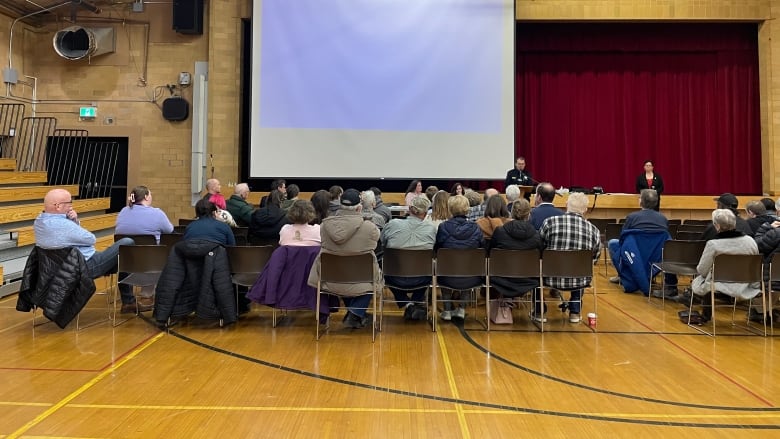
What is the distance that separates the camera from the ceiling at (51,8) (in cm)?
1012

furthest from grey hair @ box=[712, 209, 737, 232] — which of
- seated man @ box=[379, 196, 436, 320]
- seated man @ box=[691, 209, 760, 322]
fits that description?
seated man @ box=[379, 196, 436, 320]

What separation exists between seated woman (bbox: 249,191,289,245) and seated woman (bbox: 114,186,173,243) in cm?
89

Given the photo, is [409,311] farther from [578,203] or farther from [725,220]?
[725,220]

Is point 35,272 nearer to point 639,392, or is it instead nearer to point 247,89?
point 639,392

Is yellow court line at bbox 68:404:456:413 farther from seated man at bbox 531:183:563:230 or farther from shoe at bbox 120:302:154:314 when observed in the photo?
seated man at bbox 531:183:563:230

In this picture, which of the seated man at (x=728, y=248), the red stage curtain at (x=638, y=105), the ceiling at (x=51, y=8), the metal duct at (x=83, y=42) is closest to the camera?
the seated man at (x=728, y=248)

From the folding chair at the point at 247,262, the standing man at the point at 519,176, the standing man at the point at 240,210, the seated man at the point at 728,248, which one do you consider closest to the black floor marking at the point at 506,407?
the folding chair at the point at 247,262

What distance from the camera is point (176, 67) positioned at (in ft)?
34.8

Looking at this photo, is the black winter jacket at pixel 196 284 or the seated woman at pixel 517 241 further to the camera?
the seated woman at pixel 517 241

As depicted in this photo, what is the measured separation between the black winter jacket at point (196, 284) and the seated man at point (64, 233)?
0.68 meters

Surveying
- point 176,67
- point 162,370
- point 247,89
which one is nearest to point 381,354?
point 162,370

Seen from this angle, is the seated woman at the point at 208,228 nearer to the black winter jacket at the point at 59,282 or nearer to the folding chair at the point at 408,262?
the black winter jacket at the point at 59,282

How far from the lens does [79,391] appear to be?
318 cm

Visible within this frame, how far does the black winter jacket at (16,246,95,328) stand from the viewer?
14.0 feet
